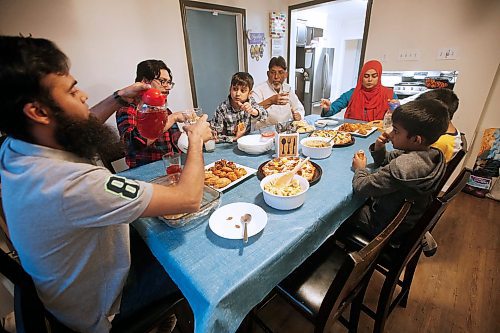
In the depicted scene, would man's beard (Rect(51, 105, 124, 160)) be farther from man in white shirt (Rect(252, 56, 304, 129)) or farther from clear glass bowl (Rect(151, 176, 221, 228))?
man in white shirt (Rect(252, 56, 304, 129))

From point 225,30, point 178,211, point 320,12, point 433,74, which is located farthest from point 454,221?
point 320,12

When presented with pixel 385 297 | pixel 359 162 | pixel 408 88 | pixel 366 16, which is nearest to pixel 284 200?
pixel 359 162

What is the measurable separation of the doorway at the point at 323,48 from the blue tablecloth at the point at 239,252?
12.3 feet

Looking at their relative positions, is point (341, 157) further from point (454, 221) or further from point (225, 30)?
point (225, 30)

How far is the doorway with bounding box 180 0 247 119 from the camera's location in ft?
9.07

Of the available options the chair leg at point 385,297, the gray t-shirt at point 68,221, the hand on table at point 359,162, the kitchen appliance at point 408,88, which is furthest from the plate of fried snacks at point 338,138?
the kitchen appliance at point 408,88

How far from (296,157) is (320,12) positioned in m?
5.13

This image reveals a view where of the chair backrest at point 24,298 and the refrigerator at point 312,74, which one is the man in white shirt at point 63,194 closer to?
the chair backrest at point 24,298

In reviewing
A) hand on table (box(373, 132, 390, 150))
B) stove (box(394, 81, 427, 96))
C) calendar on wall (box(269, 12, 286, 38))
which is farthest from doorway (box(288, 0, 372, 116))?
hand on table (box(373, 132, 390, 150))

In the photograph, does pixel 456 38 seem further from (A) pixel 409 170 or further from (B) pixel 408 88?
(A) pixel 409 170

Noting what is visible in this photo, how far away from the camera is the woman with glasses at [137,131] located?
144 centimetres

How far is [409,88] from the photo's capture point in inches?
106

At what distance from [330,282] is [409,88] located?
2750 mm

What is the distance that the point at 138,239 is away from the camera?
110 cm
